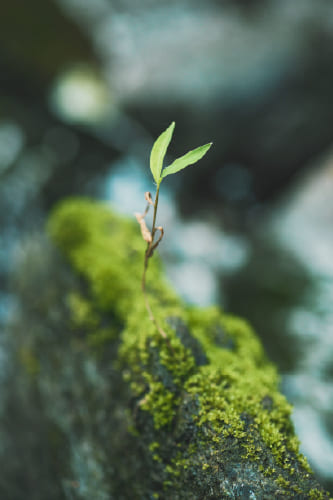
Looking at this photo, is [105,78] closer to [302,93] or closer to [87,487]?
[302,93]

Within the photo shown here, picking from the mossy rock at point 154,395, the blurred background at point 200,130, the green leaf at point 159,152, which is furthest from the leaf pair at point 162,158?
the blurred background at point 200,130

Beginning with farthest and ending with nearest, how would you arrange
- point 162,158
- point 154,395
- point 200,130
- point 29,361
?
1. point 200,130
2. point 29,361
3. point 154,395
4. point 162,158

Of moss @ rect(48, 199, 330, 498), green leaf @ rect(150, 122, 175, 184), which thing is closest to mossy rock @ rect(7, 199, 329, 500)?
moss @ rect(48, 199, 330, 498)

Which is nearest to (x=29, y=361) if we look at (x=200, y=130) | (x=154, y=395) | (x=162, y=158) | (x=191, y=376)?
(x=154, y=395)

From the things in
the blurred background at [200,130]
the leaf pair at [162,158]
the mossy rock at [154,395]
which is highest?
the blurred background at [200,130]

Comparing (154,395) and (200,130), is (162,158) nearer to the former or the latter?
(154,395)

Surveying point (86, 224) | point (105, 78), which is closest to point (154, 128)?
point (105, 78)

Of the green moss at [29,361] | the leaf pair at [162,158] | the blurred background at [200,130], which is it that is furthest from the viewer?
the blurred background at [200,130]

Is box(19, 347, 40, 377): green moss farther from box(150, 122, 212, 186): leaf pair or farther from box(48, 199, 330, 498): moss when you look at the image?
box(150, 122, 212, 186): leaf pair

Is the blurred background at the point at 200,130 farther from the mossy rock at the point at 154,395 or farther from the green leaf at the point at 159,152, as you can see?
the green leaf at the point at 159,152
